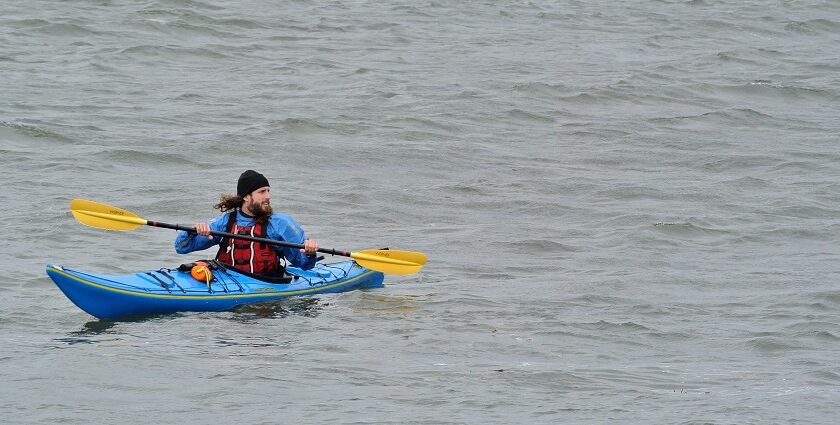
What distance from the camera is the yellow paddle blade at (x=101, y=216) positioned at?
29.3 ft

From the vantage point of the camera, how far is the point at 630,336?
8.36 m

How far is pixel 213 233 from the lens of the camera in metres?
8.43

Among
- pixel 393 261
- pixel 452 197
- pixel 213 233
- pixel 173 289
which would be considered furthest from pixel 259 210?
pixel 452 197

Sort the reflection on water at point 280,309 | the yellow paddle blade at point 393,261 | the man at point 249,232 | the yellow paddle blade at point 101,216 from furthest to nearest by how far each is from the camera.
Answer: the yellow paddle blade at point 393,261 < the yellow paddle blade at point 101,216 < the man at point 249,232 < the reflection on water at point 280,309

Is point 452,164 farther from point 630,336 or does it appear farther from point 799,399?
point 799,399

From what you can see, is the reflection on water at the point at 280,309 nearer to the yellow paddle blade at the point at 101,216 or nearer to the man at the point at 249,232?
the man at the point at 249,232

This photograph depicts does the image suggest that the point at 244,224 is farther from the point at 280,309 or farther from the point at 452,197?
the point at 452,197

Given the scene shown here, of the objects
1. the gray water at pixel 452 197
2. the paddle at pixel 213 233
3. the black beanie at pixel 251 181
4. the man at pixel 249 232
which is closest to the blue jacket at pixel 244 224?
the man at pixel 249 232

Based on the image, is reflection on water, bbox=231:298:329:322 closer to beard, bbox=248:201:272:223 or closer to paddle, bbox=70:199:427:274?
paddle, bbox=70:199:427:274

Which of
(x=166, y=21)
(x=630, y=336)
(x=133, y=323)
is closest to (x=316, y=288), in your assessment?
(x=133, y=323)

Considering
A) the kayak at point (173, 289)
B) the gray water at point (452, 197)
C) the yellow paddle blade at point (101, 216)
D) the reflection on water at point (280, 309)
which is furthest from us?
the yellow paddle blade at point (101, 216)

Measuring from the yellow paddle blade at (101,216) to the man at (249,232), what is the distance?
17.7 inches

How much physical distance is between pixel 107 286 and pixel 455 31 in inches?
561

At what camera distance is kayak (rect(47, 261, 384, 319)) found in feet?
25.7
